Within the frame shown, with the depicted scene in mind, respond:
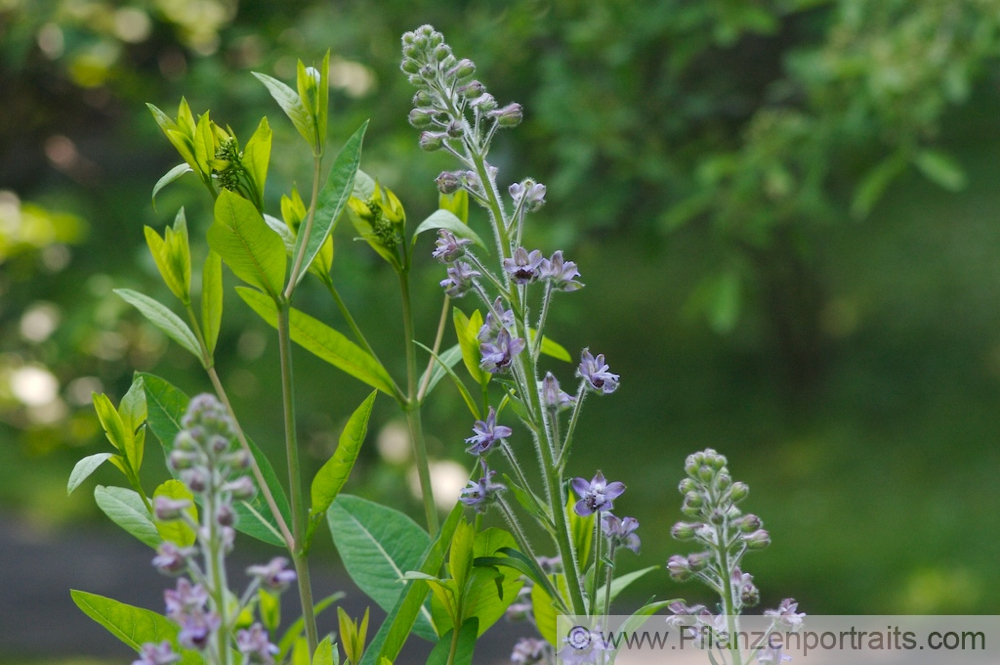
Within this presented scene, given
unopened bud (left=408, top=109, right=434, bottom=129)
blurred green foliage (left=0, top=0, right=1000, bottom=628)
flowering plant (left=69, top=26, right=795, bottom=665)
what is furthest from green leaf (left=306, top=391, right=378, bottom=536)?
blurred green foliage (left=0, top=0, right=1000, bottom=628)

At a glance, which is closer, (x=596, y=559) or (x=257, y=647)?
(x=257, y=647)

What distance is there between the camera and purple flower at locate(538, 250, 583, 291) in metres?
0.72

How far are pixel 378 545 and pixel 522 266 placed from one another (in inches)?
11.7

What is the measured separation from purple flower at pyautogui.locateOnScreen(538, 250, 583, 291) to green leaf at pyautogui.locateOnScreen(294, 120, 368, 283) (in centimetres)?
16

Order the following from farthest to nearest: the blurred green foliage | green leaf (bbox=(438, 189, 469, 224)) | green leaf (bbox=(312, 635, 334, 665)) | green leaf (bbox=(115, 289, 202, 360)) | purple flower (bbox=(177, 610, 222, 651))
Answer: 1. the blurred green foliage
2. green leaf (bbox=(438, 189, 469, 224))
3. green leaf (bbox=(115, 289, 202, 360))
4. green leaf (bbox=(312, 635, 334, 665))
5. purple flower (bbox=(177, 610, 222, 651))

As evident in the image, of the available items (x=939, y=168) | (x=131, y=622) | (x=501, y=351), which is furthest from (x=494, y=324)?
(x=939, y=168)

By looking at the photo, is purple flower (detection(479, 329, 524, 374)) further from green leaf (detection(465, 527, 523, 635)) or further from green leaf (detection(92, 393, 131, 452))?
green leaf (detection(92, 393, 131, 452))

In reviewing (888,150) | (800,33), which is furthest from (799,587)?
(800,33)

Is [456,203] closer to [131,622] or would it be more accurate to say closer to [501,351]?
[501,351]

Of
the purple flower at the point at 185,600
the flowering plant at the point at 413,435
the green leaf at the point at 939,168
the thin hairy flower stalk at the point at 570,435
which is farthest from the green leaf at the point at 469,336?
the green leaf at the point at 939,168

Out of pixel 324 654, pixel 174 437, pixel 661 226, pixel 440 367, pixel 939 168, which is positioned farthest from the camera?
pixel 661 226

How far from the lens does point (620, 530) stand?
74 cm

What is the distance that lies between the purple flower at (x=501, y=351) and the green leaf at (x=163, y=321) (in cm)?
24

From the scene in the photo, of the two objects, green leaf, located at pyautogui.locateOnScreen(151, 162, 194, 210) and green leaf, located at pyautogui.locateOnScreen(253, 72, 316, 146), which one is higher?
green leaf, located at pyautogui.locateOnScreen(253, 72, 316, 146)
